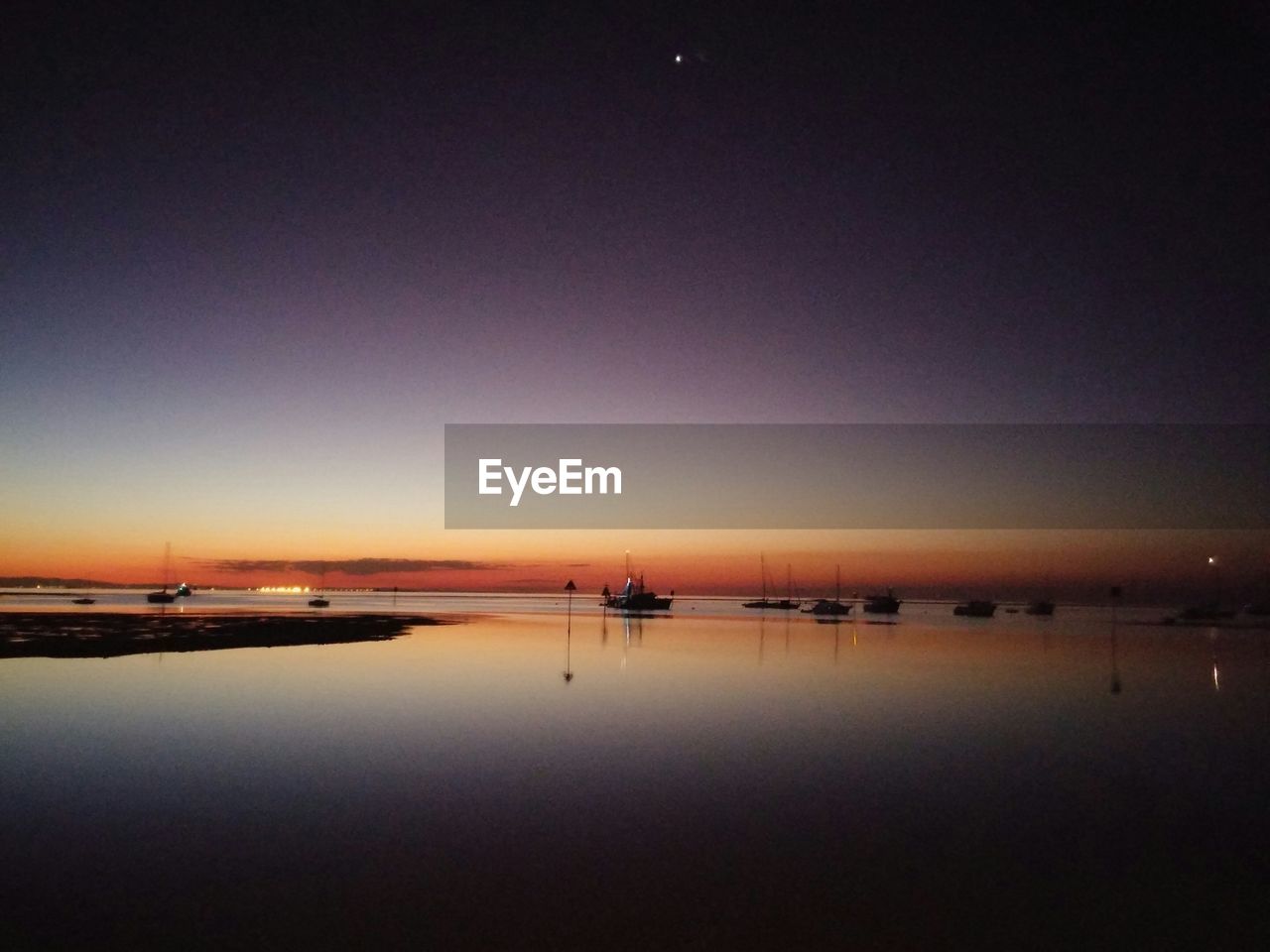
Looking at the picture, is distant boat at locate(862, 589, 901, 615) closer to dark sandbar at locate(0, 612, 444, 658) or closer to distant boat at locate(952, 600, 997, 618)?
distant boat at locate(952, 600, 997, 618)

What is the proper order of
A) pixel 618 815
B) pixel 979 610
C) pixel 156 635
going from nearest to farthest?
pixel 618 815, pixel 156 635, pixel 979 610

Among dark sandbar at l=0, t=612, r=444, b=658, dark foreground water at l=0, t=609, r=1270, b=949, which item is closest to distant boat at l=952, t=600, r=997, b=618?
dark sandbar at l=0, t=612, r=444, b=658

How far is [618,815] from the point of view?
15.1 metres

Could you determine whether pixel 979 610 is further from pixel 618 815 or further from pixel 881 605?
pixel 618 815

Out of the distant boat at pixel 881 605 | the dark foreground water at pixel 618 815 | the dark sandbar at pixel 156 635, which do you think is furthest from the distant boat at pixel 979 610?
the dark foreground water at pixel 618 815

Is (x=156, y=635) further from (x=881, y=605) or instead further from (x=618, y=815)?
(x=881, y=605)

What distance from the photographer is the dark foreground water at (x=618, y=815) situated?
1030 centimetres

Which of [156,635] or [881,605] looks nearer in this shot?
[156,635]

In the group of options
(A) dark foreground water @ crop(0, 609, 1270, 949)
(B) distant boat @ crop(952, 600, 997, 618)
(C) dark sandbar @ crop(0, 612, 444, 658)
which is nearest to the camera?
(A) dark foreground water @ crop(0, 609, 1270, 949)

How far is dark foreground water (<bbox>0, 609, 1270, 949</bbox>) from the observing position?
405 inches

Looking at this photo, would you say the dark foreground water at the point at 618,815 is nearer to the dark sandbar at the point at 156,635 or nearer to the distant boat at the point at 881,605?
the dark sandbar at the point at 156,635

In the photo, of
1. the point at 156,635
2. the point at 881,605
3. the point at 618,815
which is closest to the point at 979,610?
the point at 881,605

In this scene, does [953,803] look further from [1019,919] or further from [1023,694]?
[1023,694]

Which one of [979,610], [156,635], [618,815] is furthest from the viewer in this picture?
[979,610]
